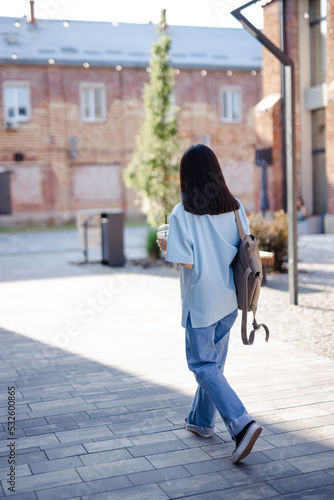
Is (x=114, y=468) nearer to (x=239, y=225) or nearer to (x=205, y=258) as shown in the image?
(x=205, y=258)

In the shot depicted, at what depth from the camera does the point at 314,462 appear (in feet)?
11.6

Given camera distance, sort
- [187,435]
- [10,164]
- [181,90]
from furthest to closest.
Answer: [181,90]
[10,164]
[187,435]

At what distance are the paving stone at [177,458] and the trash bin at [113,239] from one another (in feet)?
33.5

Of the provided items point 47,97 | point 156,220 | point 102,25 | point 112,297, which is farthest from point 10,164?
point 112,297

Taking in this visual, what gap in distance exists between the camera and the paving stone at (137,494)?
3.18 m

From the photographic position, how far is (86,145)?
31.8m

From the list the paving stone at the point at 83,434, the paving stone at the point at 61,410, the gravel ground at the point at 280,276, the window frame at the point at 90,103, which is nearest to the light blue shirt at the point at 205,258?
the paving stone at the point at 83,434

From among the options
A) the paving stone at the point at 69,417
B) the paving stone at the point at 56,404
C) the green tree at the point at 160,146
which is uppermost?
the green tree at the point at 160,146

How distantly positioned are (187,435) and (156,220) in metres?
10.5

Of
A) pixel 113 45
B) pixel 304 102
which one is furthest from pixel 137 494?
pixel 113 45

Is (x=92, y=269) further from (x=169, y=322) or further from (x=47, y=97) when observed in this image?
(x=47, y=97)

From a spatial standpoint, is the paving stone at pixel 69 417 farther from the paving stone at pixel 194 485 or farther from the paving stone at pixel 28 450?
the paving stone at pixel 194 485

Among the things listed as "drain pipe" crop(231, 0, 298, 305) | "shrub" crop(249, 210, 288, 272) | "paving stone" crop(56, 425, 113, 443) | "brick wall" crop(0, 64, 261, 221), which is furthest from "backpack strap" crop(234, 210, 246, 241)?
"brick wall" crop(0, 64, 261, 221)

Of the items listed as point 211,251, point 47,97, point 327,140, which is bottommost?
point 211,251
